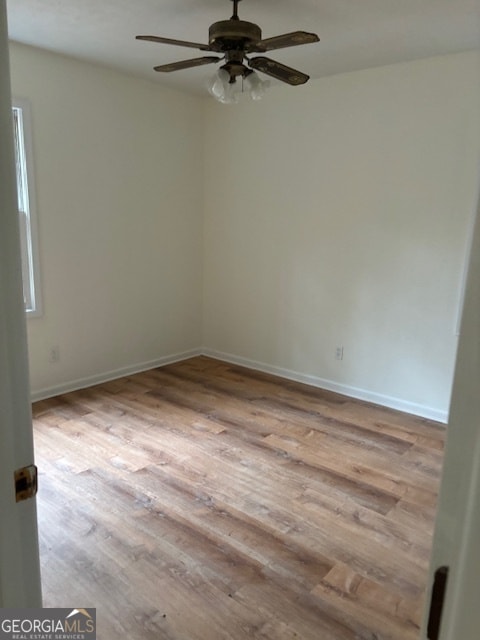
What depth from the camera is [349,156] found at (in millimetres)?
3764

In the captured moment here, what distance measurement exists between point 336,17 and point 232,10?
1.93 ft

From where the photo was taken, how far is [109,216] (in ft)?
13.2

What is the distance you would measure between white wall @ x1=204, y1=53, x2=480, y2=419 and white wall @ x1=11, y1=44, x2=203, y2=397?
39 cm

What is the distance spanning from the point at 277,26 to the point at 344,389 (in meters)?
2.78

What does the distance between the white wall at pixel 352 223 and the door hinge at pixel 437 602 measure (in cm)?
286

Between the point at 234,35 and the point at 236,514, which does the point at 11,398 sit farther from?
the point at 234,35

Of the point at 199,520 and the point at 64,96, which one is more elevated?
the point at 64,96

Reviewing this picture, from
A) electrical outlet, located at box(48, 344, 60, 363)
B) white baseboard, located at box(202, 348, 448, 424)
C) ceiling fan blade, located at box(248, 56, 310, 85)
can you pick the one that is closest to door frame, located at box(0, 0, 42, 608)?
ceiling fan blade, located at box(248, 56, 310, 85)

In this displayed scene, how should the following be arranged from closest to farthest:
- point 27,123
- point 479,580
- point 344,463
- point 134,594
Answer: point 479,580, point 134,594, point 344,463, point 27,123

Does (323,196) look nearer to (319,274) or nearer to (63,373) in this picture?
(319,274)

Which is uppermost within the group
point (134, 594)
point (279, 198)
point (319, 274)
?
point (279, 198)

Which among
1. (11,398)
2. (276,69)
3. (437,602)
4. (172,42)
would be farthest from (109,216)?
(437,602)

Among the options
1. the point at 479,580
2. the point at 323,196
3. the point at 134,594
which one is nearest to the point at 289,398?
the point at 323,196

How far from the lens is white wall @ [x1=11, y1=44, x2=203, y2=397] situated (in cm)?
360
